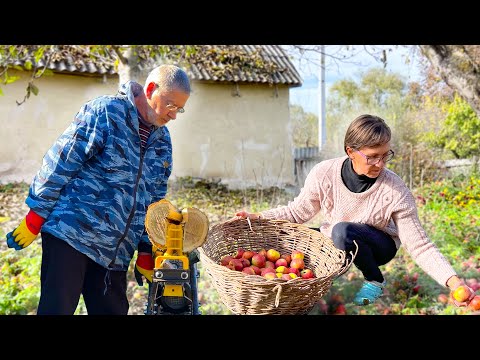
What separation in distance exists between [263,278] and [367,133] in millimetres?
674

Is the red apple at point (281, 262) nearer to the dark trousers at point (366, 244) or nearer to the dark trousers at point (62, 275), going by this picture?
the dark trousers at point (366, 244)

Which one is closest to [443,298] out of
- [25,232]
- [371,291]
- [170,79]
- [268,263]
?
[371,291]

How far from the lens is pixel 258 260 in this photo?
2145 millimetres

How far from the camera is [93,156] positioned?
1.97m

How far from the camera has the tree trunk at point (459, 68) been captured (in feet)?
12.7

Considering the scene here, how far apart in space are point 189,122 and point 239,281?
3429 millimetres

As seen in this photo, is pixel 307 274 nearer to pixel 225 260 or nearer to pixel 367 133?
pixel 225 260

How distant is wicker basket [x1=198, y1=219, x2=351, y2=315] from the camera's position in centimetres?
179

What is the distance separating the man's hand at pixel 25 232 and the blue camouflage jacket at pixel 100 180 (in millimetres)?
28

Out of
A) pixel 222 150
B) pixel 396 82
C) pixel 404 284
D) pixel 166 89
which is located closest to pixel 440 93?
pixel 396 82

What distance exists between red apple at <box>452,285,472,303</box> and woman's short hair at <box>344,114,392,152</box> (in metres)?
0.58

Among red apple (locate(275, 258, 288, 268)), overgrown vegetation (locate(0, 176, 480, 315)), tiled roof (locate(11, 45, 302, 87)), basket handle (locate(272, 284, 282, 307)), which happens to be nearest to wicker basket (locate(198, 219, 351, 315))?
basket handle (locate(272, 284, 282, 307))

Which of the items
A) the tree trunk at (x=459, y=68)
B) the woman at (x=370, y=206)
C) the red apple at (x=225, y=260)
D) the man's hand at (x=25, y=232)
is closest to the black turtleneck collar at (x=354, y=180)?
the woman at (x=370, y=206)

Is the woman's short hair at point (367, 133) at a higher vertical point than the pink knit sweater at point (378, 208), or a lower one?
higher
